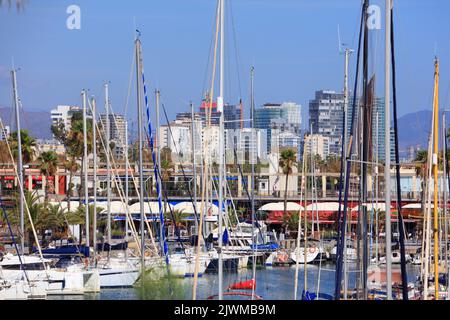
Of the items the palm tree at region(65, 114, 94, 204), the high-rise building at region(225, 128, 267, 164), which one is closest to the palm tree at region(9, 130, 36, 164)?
the palm tree at region(65, 114, 94, 204)

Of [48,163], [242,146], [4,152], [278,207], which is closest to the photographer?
[48,163]

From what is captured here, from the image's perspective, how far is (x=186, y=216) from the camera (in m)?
38.2

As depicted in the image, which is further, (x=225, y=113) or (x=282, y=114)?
(x=282, y=114)

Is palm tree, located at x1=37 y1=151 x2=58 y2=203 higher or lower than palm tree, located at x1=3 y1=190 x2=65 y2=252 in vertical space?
higher

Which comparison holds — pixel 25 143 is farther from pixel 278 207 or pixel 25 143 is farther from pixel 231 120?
pixel 231 120

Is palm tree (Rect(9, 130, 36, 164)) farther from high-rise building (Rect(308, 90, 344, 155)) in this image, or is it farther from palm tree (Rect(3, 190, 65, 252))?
high-rise building (Rect(308, 90, 344, 155))

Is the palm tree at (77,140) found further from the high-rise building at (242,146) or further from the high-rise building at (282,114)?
the high-rise building at (282,114)

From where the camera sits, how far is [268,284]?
79.7 feet

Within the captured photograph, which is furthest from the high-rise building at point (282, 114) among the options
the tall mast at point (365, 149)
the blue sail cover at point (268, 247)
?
the tall mast at point (365, 149)

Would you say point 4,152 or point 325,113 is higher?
point 325,113

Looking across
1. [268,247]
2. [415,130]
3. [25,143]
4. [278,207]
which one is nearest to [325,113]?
[415,130]

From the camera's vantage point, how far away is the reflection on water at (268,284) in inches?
739

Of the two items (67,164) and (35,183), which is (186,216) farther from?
(35,183)

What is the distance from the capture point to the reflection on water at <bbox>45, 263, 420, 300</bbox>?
1878cm
